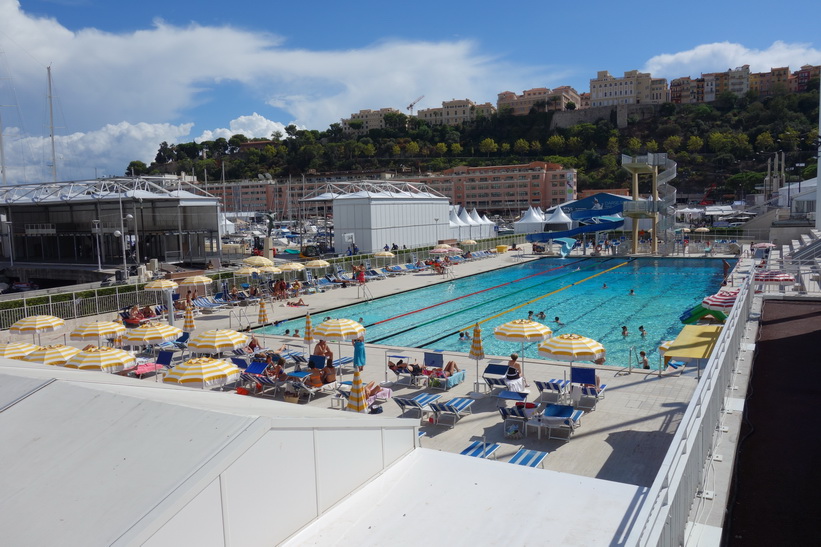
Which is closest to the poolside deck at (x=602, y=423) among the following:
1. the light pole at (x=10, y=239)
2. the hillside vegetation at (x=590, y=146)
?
the light pole at (x=10, y=239)

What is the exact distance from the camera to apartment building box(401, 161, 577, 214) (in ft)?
321

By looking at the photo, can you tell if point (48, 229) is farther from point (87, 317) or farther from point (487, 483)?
point (487, 483)

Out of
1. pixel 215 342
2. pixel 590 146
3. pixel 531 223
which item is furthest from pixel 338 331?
pixel 590 146

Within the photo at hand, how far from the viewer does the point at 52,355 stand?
12.0 metres

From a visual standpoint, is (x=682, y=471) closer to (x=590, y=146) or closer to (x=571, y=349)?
(x=571, y=349)

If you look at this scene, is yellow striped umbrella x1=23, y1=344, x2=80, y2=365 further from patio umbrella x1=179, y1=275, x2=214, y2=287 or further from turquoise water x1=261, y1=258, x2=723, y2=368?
patio umbrella x1=179, y1=275, x2=214, y2=287

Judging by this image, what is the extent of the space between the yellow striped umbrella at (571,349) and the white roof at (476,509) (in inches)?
226

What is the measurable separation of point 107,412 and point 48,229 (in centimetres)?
4031

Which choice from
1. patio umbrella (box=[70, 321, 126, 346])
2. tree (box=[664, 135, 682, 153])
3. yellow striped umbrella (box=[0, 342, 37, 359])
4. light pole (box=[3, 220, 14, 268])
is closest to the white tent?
light pole (box=[3, 220, 14, 268])

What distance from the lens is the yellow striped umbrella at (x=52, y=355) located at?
11.8 meters

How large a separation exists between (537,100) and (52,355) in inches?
5920

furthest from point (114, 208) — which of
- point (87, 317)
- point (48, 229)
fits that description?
point (87, 317)

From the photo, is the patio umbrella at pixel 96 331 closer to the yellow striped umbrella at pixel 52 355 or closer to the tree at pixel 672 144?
the yellow striped umbrella at pixel 52 355

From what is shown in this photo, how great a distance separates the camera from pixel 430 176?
109 meters
